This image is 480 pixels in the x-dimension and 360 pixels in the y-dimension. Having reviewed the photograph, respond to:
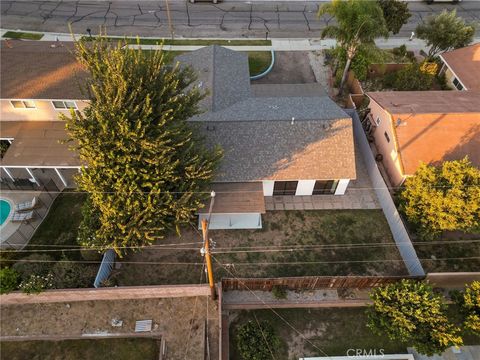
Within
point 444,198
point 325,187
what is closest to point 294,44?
point 325,187

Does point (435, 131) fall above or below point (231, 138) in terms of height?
above

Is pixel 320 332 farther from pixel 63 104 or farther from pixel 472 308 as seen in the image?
pixel 63 104

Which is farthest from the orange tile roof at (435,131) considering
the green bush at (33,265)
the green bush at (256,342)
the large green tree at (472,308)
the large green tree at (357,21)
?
the green bush at (33,265)

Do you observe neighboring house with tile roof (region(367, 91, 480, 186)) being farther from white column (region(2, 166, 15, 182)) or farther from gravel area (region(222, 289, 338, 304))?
white column (region(2, 166, 15, 182))

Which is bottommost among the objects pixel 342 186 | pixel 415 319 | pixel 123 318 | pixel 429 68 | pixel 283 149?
pixel 415 319

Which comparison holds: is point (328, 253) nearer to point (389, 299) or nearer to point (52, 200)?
point (389, 299)

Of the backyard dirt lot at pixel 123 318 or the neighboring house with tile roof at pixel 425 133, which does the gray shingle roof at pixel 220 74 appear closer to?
the neighboring house with tile roof at pixel 425 133
